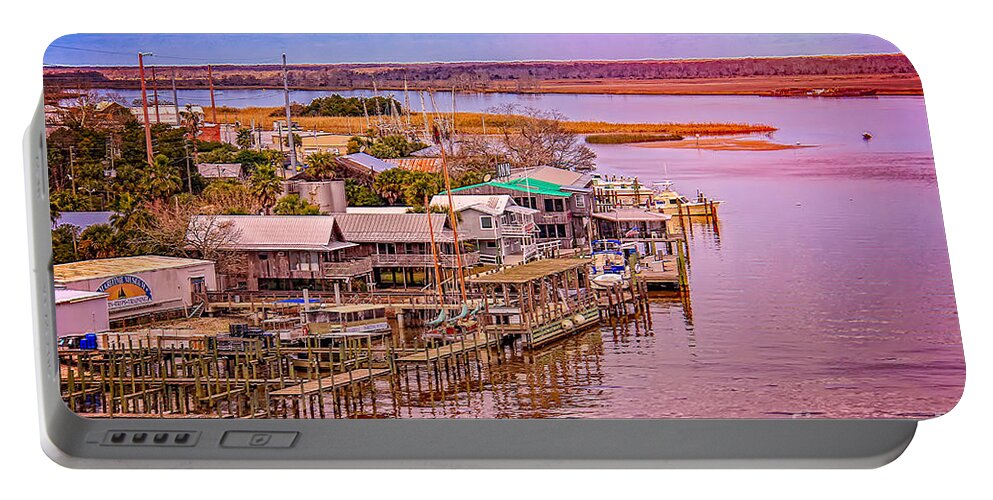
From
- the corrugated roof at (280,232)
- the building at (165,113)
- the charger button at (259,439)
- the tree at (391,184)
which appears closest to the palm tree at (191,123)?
the building at (165,113)

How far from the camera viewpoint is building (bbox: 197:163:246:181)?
13.2ft

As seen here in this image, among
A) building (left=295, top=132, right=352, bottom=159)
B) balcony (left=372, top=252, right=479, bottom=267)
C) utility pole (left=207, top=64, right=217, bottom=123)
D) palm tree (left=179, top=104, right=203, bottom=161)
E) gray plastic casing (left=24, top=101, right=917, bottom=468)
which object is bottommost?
gray plastic casing (left=24, top=101, right=917, bottom=468)

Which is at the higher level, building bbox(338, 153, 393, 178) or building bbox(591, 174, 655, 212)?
building bbox(338, 153, 393, 178)

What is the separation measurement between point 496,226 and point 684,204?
514 millimetres

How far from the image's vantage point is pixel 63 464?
13.2ft

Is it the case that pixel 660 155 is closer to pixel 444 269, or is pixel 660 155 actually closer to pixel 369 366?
pixel 444 269

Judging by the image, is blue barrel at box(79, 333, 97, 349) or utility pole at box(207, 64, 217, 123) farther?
utility pole at box(207, 64, 217, 123)

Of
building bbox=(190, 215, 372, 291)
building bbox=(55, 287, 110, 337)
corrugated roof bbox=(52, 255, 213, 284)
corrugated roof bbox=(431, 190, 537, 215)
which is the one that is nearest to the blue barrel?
building bbox=(55, 287, 110, 337)

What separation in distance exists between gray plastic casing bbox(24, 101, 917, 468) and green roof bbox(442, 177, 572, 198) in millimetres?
622

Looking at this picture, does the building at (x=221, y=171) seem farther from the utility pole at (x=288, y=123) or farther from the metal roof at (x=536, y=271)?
the metal roof at (x=536, y=271)

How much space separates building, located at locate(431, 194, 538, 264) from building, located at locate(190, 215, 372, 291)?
29cm

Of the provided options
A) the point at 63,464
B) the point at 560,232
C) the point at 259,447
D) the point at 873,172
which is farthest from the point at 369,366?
the point at 873,172

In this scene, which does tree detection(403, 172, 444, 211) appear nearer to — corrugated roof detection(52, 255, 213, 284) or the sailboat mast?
the sailboat mast

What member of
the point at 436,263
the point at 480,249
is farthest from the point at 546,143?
the point at 436,263
